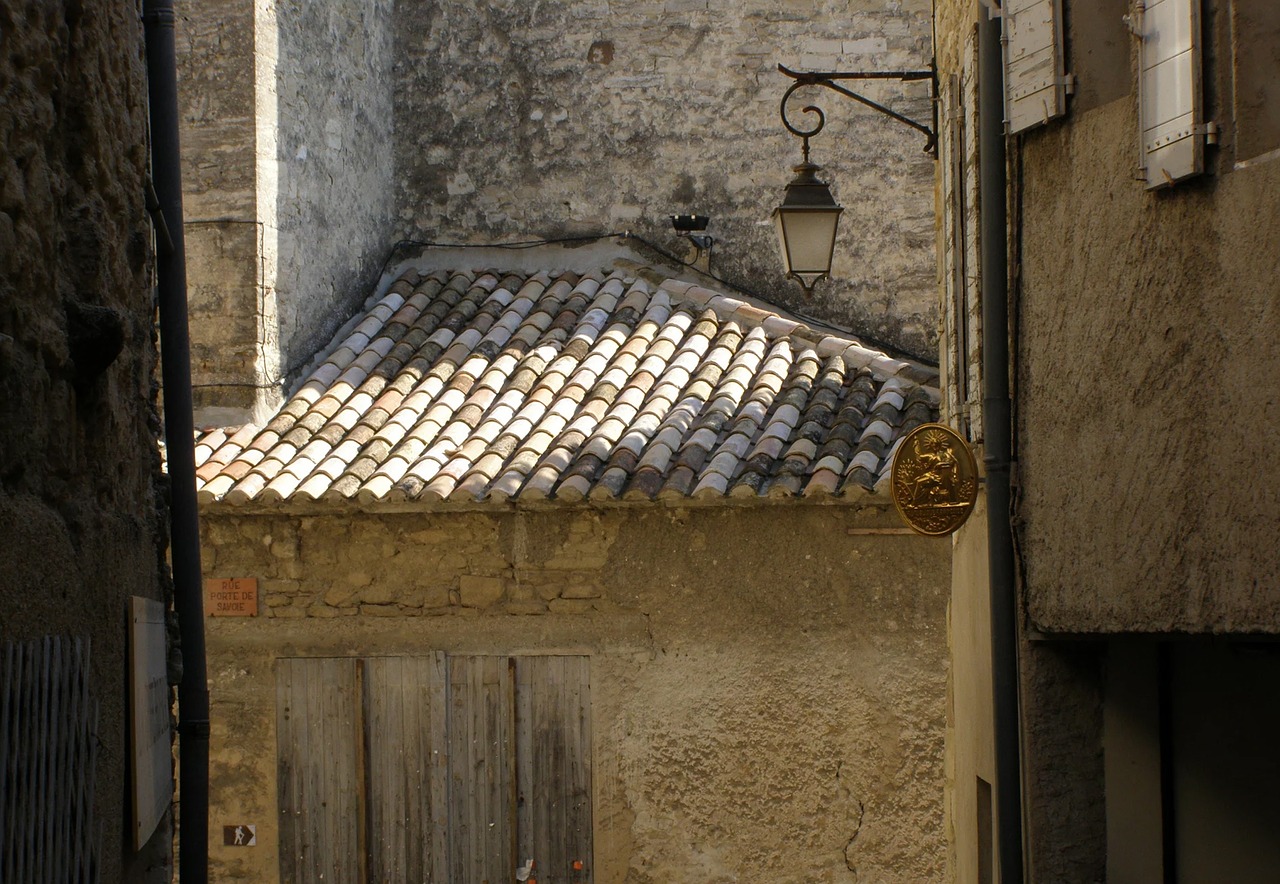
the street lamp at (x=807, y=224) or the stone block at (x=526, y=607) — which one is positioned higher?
the street lamp at (x=807, y=224)

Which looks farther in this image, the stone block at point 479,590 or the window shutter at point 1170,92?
the stone block at point 479,590

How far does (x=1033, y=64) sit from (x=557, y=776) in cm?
520

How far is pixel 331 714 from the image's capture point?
845cm

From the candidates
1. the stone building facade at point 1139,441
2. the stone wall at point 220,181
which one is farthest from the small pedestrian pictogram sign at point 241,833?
the stone building facade at point 1139,441

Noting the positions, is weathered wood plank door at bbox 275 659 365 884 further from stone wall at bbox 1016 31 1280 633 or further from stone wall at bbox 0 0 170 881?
stone wall at bbox 1016 31 1280 633

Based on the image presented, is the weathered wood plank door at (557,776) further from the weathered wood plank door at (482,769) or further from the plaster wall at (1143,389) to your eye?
the plaster wall at (1143,389)

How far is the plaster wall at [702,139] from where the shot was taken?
35.8ft

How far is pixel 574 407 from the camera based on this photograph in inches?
347

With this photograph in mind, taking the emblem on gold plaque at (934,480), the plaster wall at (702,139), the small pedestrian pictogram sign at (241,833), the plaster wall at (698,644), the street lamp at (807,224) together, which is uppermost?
the plaster wall at (702,139)

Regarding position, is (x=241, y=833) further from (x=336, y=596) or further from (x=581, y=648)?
(x=581, y=648)

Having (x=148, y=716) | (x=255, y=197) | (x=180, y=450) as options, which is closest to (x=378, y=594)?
(x=255, y=197)

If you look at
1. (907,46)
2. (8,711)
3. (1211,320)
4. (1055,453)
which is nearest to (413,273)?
(907,46)

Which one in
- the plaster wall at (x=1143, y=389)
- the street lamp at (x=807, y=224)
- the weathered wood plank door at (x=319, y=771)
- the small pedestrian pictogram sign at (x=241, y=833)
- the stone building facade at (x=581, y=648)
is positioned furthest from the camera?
the small pedestrian pictogram sign at (x=241, y=833)

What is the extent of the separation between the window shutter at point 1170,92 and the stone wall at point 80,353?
8.05 feet
